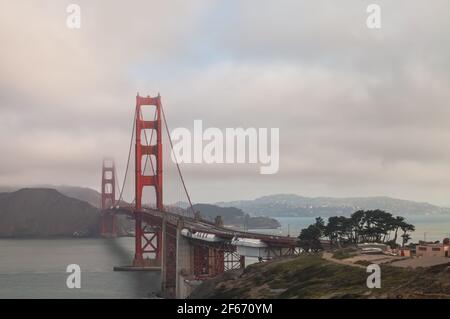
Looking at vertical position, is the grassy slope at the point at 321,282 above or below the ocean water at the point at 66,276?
above

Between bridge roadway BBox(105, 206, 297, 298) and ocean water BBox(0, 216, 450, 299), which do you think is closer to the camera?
bridge roadway BBox(105, 206, 297, 298)

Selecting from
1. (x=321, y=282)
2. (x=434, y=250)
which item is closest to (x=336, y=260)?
(x=434, y=250)

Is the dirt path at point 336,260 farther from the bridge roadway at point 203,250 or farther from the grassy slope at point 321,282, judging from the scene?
the bridge roadway at point 203,250

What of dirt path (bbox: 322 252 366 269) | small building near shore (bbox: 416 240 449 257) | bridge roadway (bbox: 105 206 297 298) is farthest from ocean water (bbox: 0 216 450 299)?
small building near shore (bbox: 416 240 449 257)

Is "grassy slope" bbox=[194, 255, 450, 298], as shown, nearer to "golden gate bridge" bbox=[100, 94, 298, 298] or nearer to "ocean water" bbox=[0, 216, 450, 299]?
"golden gate bridge" bbox=[100, 94, 298, 298]

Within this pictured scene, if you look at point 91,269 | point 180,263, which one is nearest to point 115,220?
point 91,269

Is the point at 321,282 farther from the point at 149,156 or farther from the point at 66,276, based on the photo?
the point at 149,156

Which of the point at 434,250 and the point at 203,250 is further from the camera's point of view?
the point at 203,250

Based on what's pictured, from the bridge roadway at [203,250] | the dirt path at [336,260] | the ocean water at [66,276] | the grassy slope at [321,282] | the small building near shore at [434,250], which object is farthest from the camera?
the ocean water at [66,276]

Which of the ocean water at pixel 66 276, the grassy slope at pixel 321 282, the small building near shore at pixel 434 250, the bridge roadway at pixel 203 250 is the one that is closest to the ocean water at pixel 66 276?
the ocean water at pixel 66 276
